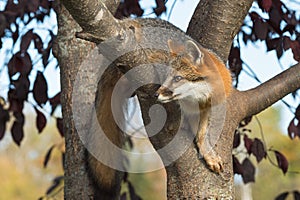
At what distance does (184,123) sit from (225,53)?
1.17 feet

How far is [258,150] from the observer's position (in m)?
3.09

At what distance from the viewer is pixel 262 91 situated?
221cm

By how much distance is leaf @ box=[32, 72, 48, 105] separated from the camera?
3.08m

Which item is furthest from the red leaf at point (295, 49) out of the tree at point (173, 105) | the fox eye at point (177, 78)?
the fox eye at point (177, 78)

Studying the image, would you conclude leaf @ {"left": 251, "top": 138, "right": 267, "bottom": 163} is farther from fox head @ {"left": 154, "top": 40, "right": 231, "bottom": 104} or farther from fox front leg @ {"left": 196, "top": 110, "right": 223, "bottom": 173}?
fox front leg @ {"left": 196, "top": 110, "right": 223, "bottom": 173}

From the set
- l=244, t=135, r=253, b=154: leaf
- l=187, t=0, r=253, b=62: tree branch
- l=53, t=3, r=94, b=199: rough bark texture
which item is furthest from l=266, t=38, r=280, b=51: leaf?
l=53, t=3, r=94, b=199: rough bark texture

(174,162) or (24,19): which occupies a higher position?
(24,19)

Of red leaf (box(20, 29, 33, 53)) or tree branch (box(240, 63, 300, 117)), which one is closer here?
tree branch (box(240, 63, 300, 117))

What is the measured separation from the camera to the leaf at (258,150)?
3068 mm

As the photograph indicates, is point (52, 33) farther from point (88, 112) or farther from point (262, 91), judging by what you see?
point (262, 91)

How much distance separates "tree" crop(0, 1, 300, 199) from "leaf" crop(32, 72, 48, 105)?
0.56 metres

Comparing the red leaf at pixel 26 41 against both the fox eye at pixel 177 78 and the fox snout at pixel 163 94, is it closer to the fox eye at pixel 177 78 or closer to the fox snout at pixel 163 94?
the fox eye at pixel 177 78

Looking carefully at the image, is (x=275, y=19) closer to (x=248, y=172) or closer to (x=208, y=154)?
(x=248, y=172)

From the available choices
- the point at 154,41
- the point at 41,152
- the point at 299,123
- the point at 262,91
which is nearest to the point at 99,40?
the point at 262,91
